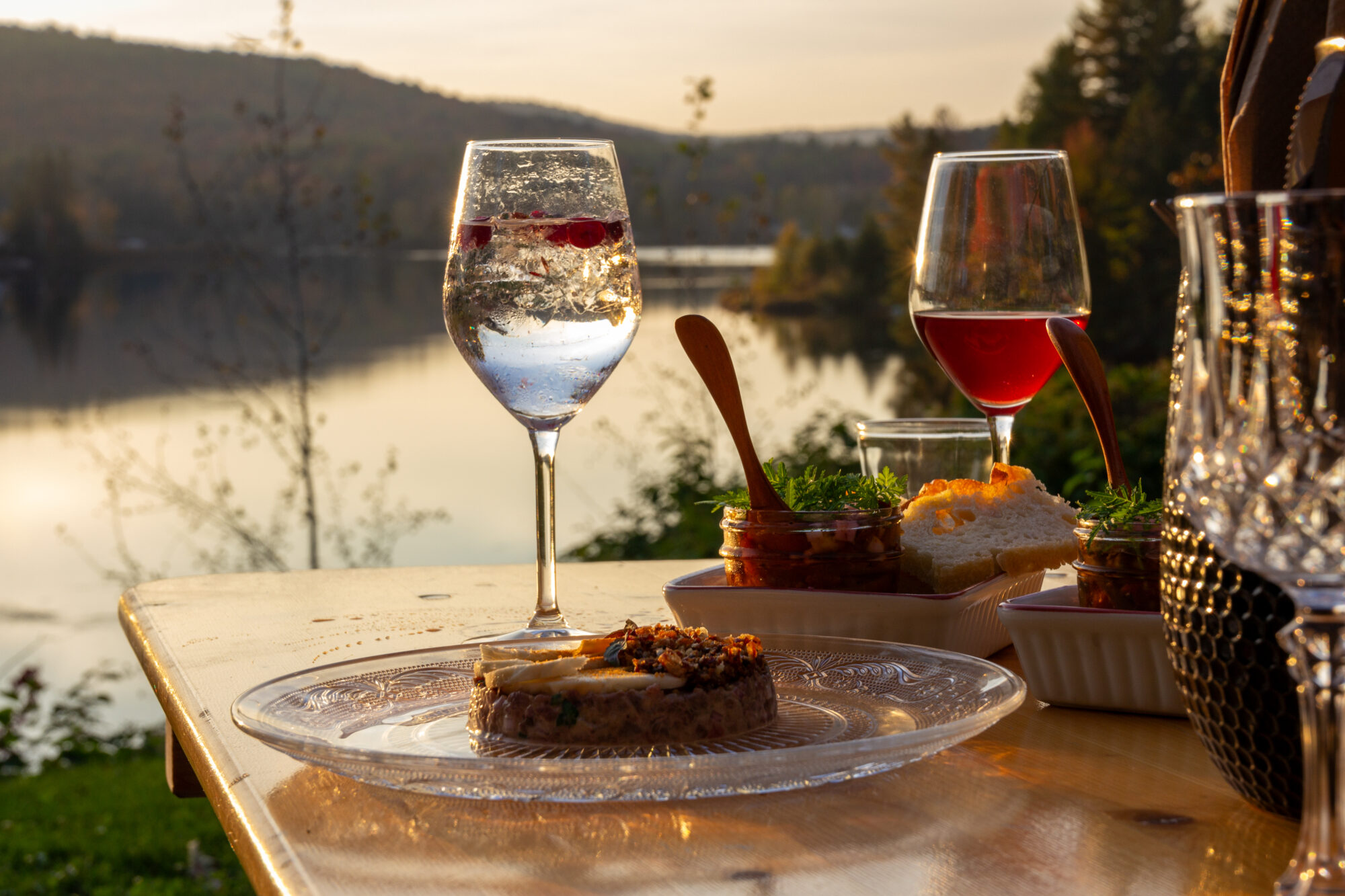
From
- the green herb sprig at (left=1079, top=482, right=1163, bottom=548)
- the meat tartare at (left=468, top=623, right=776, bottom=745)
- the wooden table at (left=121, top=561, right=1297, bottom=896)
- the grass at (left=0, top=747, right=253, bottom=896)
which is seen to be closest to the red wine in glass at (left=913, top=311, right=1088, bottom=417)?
the green herb sprig at (left=1079, top=482, right=1163, bottom=548)

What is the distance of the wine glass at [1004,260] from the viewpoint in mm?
1523

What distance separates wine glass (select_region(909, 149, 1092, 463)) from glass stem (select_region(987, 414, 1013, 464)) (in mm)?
26

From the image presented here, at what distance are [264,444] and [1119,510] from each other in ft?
20.8

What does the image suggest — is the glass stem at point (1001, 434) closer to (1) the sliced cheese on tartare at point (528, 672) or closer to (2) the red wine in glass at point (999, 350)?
(2) the red wine in glass at point (999, 350)

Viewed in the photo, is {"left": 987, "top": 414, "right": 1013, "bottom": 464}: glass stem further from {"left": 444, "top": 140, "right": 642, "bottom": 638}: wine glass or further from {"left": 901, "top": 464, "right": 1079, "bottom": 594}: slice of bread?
{"left": 444, "top": 140, "right": 642, "bottom": 638}: wine glass

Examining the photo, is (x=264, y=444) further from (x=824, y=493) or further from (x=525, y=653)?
(x=525, y=653)

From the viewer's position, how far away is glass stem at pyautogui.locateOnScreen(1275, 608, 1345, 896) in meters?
0.59

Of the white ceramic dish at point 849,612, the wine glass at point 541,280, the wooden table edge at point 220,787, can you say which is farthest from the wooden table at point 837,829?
the wine glass at point 541,280

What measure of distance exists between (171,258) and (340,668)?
654 cm

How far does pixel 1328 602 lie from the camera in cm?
59

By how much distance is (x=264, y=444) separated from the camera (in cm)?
698

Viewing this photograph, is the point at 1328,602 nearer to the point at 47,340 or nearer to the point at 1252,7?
the point at 1252,7

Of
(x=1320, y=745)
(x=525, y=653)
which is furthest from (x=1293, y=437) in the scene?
(x=525, y=653)

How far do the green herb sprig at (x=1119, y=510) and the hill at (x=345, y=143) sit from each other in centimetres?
573
